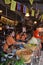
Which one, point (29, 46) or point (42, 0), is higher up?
point (42, 0)

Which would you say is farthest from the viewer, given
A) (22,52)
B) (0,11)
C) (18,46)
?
(0,11)

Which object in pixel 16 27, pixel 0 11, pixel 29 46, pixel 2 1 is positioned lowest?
pixel 16 27

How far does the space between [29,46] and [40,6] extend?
5.79 metres

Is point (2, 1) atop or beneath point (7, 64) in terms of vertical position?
atop

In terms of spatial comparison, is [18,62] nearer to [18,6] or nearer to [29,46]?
[29,46]

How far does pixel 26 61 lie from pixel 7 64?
20.7 inches

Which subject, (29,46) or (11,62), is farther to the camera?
(29,46)

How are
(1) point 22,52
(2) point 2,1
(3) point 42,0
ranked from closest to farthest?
(1) point 22,52
(2) point 2,1
(3) point 42,0

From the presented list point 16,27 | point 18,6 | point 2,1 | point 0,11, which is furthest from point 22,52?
point 16,27

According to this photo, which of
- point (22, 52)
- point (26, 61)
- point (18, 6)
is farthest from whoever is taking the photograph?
point (18, 6)

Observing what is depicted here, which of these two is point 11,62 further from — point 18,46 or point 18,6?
point 18,6

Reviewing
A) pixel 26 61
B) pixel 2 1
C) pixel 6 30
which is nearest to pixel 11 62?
pixel 26 61

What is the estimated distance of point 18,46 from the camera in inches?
161

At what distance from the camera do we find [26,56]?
11.2ft
